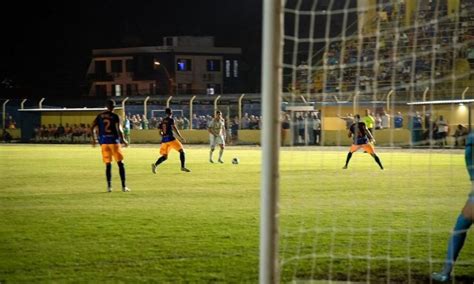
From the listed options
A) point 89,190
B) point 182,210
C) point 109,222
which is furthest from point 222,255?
point 89,190

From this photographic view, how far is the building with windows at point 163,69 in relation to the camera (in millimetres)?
66625

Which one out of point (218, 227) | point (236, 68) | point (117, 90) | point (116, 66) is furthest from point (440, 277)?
point (236, 68)

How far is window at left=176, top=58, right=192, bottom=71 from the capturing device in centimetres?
6669

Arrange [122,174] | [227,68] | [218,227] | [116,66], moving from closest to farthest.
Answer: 1. [218,227]
2. [122,174]
3. [116,66]
4. [227,68]

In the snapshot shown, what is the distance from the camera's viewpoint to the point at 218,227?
29.6 ft

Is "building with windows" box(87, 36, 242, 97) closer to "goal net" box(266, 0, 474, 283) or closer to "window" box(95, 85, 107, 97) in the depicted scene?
"window" box(95, 85, 107, 97)

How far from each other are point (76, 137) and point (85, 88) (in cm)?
2752

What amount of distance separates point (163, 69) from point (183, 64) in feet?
6.59

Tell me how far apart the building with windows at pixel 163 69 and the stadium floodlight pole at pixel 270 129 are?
60.0m

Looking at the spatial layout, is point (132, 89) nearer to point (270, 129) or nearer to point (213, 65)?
point (213, 65)

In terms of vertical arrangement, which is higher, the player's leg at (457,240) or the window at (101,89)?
the window at (101,89)

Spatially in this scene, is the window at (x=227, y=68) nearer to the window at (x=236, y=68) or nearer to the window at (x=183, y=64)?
the window at (x=236, y=68)

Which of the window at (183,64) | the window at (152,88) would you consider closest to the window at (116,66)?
the window at (152,88)

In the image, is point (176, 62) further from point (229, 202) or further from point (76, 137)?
point (229, 202)
